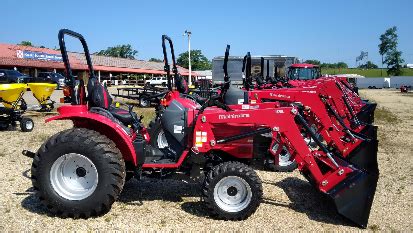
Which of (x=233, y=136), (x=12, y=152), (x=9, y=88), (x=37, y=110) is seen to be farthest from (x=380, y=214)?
(x=37, y=110)

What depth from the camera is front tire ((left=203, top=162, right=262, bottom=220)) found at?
4.30m

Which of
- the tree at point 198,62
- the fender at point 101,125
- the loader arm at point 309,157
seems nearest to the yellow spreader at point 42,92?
the fender at point 101,125

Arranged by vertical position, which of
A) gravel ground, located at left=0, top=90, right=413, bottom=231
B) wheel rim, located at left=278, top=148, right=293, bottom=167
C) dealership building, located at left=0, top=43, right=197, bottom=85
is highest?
dealership building, located at left=0, top=43, right=197, bottom=85

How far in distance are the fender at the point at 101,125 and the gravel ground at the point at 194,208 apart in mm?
710

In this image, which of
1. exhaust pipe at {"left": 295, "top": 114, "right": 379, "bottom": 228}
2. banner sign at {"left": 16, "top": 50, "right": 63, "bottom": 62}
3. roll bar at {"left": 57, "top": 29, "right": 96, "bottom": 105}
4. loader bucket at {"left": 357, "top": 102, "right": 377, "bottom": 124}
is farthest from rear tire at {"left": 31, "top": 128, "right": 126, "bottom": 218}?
banner sign at {"left": 16, "top": 50, "right": 63, "bottom": 62}

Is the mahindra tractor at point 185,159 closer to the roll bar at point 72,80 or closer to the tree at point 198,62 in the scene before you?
the roll bar at point 72,80

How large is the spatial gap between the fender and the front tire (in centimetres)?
100

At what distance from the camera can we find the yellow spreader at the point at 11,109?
10.4 metres

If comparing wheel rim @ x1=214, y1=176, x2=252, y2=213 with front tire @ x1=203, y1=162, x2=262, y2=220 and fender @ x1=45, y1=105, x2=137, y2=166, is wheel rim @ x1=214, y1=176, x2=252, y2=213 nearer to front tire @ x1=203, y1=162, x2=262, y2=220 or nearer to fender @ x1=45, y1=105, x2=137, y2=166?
front tire @ x1=203, y1=162, x2=262, y2=220

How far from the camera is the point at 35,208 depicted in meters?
4.67

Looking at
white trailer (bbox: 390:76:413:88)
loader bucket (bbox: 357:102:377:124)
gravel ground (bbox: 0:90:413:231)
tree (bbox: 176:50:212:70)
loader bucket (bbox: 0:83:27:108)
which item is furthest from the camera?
tree (bbox: 176:50:212:70)

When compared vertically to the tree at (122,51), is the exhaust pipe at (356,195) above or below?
below

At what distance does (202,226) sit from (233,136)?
44.9 inches

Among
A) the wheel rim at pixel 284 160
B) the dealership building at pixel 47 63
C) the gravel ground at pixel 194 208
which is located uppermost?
the dealership building at pixel 47 63
